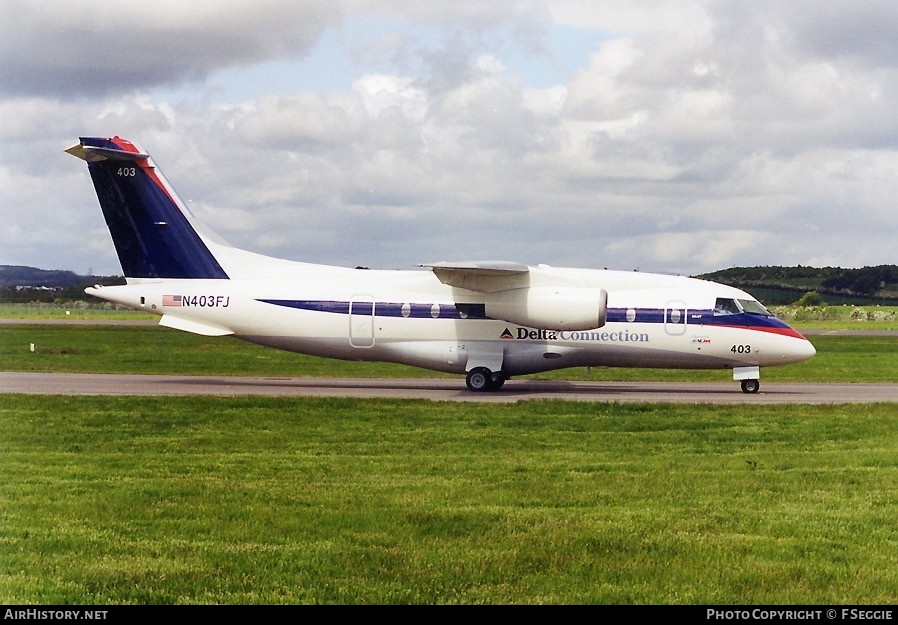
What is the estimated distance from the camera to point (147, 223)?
94.0 ft

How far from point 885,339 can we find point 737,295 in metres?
40.1

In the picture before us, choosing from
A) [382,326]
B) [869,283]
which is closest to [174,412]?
[382,326]

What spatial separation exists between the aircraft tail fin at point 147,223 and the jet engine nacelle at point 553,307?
27.1 ft

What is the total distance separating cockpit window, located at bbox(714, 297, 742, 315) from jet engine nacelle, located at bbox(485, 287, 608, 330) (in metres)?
3.17

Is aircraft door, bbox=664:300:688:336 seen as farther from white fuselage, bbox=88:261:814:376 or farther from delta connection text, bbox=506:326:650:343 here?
delta connection text, bbox=506:326:650:343

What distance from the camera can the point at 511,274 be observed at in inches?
1046

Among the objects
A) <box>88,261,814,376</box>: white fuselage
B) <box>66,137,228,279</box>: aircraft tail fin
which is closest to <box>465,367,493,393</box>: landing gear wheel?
<box>88,261,814,376</box>: white fuselage

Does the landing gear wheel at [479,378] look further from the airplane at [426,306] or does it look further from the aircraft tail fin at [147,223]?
the aircraft tail fin at [147,223]

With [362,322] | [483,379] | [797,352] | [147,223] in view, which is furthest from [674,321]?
[147,223]

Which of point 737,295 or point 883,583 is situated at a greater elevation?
point 737,295

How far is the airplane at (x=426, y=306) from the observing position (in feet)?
88.9
